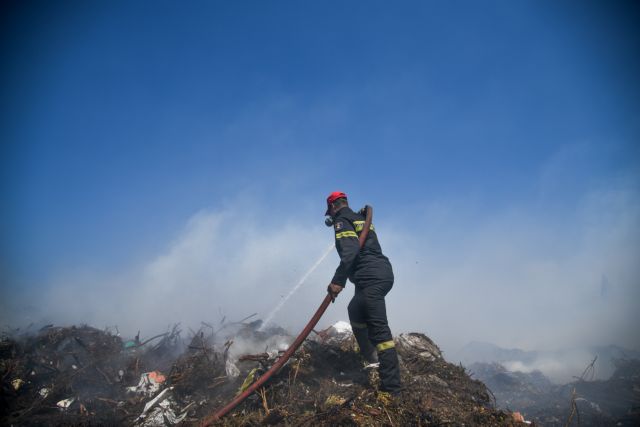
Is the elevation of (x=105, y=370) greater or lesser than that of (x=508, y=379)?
greater

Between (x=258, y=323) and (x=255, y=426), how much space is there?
586cm

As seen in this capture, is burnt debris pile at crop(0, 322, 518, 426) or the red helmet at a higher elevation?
the red helmet

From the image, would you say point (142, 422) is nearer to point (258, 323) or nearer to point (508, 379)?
point (258, 323)

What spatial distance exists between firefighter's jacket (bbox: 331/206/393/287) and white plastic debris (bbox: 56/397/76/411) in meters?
5.68

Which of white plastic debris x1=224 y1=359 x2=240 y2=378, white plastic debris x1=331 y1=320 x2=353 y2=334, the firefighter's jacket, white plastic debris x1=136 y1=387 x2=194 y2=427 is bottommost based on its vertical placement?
white plastic debris x1=136 y1=387 x2=194 y2=427

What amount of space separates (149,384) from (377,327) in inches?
195

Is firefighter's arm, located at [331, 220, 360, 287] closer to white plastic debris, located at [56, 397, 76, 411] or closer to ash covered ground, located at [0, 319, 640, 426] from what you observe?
ash covered ground, located at [0, 319, 640, 426]

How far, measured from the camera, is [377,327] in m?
4.07

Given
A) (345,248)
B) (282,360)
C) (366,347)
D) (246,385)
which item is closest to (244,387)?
(246,385)

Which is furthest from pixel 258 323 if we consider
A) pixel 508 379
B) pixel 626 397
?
pixel 626 397

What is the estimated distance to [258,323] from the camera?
358 inches

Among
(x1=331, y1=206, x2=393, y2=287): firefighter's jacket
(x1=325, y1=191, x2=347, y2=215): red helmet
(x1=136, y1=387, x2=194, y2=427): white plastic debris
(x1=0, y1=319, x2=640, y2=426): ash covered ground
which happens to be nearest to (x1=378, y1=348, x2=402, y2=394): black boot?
(x1=0, y1=319, x2=640, y2=426): ash covered ground

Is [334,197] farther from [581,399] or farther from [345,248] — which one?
[581,399]

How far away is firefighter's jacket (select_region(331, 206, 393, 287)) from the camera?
4301mm
